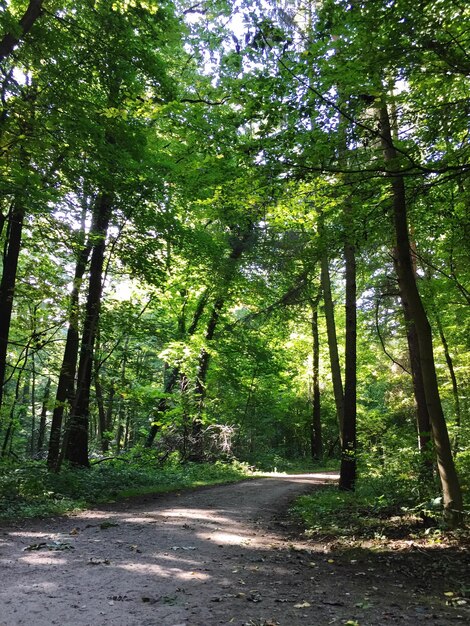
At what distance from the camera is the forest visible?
5281mm

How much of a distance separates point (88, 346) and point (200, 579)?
7373 millimetres

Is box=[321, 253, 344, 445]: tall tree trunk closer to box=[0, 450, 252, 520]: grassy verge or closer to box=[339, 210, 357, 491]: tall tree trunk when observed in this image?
box=[339, 210, 357, 491]: tall tree trunk

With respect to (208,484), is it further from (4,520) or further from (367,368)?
(367,368)

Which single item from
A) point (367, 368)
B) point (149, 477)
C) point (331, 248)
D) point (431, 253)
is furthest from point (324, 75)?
point (367, 368)

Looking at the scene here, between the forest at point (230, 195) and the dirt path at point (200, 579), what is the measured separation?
6.12ft

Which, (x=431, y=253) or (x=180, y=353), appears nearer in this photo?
(x=431, y=253)

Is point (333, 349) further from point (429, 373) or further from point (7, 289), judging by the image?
point (7, 289)

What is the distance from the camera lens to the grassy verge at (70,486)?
8.02 m

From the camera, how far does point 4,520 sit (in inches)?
280

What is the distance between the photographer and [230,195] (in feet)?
20.0

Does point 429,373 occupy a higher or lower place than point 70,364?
lower

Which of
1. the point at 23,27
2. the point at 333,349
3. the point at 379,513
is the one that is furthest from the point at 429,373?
the point at 23,27

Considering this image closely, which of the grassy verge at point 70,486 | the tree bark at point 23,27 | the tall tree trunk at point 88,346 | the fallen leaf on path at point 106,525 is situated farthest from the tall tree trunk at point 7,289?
the fallen leaf on path at point 106,525

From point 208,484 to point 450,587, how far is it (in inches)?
404
